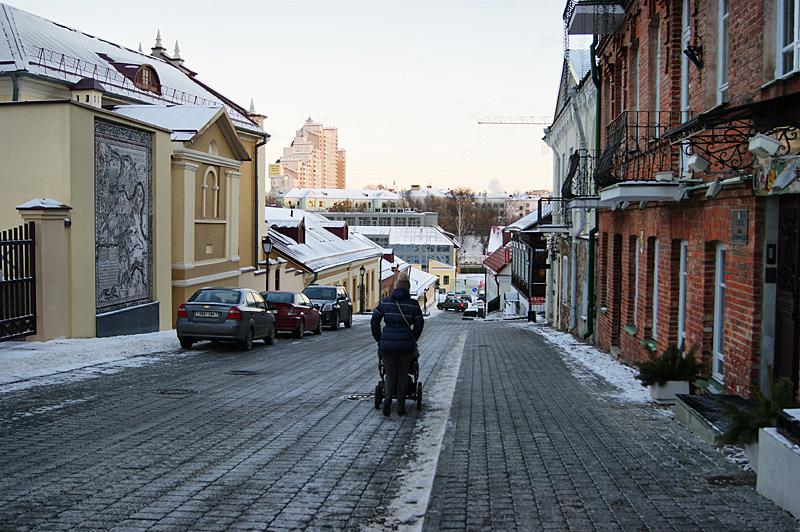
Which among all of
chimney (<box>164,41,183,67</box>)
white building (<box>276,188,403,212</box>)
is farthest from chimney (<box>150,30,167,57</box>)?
white building (<box>276,188,403,212</box>)

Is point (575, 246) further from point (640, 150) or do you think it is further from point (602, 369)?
point (640, 150)

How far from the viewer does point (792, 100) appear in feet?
25.0

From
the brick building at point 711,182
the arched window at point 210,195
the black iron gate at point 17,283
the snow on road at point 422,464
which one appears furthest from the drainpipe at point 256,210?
the snow on road at point 422,464

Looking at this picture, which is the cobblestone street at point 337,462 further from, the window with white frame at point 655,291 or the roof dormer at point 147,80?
the roof dormer at point 147,80

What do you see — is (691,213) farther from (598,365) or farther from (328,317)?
(328,317)

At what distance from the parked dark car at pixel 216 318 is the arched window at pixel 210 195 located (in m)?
10.5

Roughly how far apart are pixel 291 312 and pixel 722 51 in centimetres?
1569

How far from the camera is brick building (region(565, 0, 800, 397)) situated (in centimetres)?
827

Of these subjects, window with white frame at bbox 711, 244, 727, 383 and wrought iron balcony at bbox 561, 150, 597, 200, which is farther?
wrought iron balcony at bbox 561, 150, 597, 200

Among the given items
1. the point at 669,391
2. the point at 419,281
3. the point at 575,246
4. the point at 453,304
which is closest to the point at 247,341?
the point at 669,391

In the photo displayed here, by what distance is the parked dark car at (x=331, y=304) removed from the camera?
29.4 metres

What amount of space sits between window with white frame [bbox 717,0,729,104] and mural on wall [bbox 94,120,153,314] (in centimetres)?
1434

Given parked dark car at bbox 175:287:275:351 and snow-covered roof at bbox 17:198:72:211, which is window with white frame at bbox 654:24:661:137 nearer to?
parked dark car at bbox 175:287:275:351

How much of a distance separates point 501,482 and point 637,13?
11.8 meters
